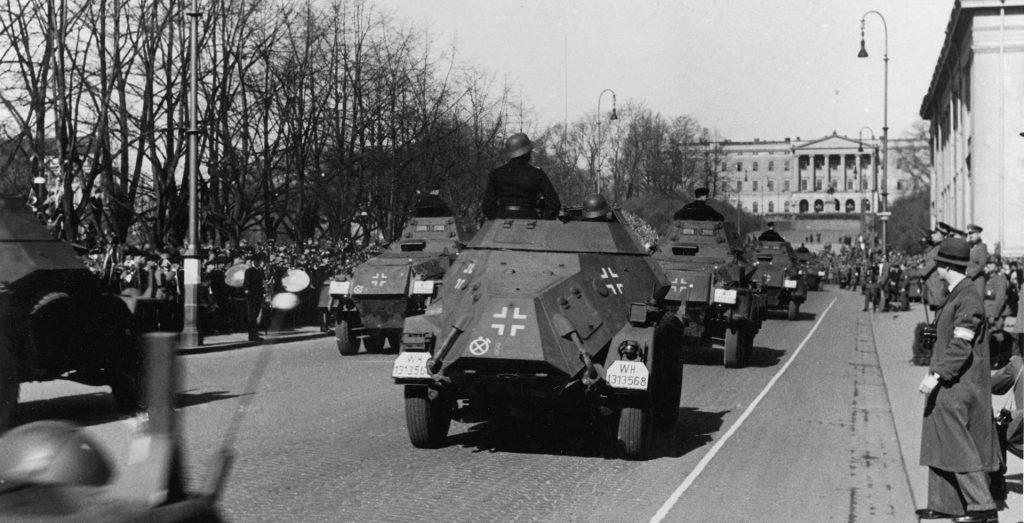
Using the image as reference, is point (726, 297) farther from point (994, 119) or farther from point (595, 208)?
point (994, 119)

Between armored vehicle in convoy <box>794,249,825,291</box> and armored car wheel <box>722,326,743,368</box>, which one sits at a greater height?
armored vehicle in convoy <box>794,249,825,291</box>

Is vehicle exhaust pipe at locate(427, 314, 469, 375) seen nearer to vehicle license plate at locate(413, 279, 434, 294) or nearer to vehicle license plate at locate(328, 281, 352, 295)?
vehicle license plate at locate(413, 279, 434, 294)

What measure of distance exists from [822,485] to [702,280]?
33.3 ft

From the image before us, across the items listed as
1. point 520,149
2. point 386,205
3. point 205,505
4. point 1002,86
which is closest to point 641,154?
point 1002,86

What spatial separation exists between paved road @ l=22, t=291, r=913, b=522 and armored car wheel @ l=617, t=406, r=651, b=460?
16 centimetres

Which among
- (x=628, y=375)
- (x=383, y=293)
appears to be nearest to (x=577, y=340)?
(x=628, y=375)

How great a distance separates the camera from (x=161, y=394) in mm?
2566

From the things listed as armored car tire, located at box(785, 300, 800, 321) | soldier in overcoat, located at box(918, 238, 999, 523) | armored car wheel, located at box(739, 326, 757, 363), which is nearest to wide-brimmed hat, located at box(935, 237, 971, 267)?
soldier in overcoat, located at box(918, 238, 999, 523)

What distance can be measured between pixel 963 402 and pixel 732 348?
11.1 meters

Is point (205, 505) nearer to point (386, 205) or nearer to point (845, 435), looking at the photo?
point (845, 435)

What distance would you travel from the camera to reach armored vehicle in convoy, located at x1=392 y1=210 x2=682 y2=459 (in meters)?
9.32

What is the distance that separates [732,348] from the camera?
18391 millimetres

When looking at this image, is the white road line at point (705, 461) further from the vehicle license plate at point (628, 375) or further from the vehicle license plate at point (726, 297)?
the vehicle license plate at point (726, 297)

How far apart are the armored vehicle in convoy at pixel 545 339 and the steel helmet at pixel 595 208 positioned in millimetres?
798
